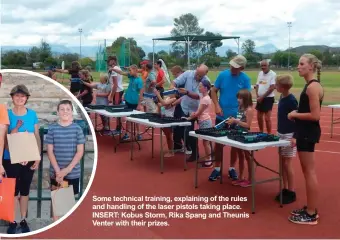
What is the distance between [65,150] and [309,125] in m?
2.29

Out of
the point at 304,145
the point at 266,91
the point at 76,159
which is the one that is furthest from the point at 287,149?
the point at 266,91

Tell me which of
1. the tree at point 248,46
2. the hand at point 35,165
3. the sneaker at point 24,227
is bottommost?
the sneaker at point 24,227

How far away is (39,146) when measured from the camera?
2.32m

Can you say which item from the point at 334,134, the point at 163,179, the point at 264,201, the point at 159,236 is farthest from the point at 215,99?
the point at 334,134

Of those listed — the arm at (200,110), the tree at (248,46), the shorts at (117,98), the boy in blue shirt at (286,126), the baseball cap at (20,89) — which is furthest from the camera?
the tree at (248,46)

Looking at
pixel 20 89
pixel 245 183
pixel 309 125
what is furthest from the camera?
pixel 245 183

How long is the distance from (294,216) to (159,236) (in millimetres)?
1299

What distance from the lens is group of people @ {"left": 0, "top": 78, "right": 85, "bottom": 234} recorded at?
7.36 feet

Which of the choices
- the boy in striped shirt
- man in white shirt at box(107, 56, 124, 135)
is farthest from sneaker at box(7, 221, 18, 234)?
man in white shirt at box(107, 56, 124, 135)

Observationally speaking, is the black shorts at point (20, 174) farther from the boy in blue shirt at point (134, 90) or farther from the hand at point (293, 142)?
the boy in blue shirt at point (134, 90)

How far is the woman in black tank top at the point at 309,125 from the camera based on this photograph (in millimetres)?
3850

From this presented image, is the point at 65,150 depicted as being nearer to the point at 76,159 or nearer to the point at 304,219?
the point at 76,159

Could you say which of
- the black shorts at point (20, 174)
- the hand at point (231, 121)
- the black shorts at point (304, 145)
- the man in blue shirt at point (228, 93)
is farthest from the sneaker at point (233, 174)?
the black shorts at point (20, 174)

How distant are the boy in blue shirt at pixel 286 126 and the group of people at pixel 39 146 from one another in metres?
2.64
